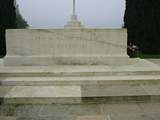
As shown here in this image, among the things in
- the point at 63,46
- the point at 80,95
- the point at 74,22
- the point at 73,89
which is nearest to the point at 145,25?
the point at 74,22

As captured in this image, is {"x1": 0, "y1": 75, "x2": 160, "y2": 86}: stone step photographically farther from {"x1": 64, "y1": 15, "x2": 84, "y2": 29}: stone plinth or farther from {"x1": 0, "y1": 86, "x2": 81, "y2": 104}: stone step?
{"x1": 64, "y1": 15, "x2": 84, "y2": 29}: stone plinth

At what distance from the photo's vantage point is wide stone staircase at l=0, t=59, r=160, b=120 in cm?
454

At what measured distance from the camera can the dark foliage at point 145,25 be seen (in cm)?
1466

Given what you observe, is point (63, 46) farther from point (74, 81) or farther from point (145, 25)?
point (145, 25)

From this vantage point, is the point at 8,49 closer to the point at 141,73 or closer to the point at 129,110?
the point at 141,73

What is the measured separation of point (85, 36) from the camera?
743cm

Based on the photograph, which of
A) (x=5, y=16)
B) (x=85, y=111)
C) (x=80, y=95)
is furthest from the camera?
(x=5, y=16)

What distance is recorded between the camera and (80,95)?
4.70 meters

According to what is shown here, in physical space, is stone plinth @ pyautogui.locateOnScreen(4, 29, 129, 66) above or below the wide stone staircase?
above

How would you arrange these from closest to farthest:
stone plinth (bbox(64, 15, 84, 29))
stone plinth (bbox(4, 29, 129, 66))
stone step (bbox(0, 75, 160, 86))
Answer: stone step (bbox(0, 75, 160, 86)) → stone plinth (bbox(4, 29, 129, 66)) → stone plinth (bbox(64, 15, 84, 29))

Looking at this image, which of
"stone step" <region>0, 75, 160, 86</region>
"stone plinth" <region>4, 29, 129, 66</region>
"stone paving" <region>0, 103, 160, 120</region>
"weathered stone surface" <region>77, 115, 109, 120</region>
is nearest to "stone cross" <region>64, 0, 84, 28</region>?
"stone plinth" <region>4, 29, 129, 66</region>

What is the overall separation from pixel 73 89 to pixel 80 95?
0.45 metres

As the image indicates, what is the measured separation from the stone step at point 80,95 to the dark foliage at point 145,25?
10001mm

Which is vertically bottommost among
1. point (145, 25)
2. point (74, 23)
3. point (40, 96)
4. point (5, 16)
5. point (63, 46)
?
point (40, 96)
